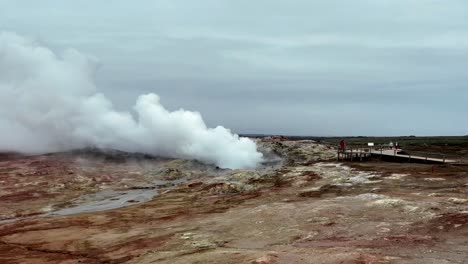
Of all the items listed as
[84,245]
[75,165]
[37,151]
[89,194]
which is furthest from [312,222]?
[37,151]

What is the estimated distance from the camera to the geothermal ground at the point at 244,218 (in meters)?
19.8

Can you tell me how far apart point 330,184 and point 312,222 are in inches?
641

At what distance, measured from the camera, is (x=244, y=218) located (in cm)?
2858

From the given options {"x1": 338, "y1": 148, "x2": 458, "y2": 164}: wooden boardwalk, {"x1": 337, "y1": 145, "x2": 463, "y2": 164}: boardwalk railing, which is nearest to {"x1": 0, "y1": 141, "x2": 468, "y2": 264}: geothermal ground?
{"x1": 338, "y1": 148, "x2": 458, "y2": 164}: wooden boardwalk

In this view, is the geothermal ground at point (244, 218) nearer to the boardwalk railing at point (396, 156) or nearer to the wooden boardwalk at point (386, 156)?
the wooden boardwalk at point (386, 156)

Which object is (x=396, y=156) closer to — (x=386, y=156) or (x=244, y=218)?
(x=386, y=156)

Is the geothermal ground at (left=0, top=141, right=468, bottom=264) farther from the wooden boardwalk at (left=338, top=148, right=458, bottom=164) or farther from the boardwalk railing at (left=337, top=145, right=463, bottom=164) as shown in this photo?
the boardwalk railing at (left=337, top=145, right=463, bottom=164)

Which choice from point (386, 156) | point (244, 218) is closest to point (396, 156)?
point (386, 156)

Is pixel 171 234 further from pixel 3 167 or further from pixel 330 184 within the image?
pixel 3 167

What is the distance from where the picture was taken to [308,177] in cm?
4641

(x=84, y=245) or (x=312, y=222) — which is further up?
(x=312, y=222)

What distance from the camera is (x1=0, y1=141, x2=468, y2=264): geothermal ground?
19.8m

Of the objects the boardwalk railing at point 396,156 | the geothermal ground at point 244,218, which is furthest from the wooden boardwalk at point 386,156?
the geothermal ground at point 244,218

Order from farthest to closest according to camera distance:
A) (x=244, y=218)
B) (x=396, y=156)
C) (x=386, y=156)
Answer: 1. (x=386, y=156)
2. (x=396, y=156)
3. (x=244, y=218)
